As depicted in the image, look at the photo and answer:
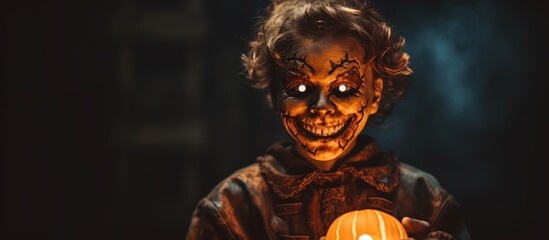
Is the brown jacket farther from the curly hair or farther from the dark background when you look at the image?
the dark background

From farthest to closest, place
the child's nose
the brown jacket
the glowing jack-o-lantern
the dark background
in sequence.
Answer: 1. the dark background
2. the brown jacket
3. the child's nose
4. the glowing jack-o-lantern

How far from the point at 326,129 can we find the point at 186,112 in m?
0.82

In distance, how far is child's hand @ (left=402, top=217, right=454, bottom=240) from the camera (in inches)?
79.8

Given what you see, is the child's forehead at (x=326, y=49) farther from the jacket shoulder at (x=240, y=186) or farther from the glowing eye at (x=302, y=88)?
the jacket shoulder at (x=240, y=186)

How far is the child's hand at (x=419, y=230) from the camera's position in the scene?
6.65 ft

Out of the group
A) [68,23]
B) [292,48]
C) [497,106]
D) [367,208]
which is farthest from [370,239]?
[68,23]

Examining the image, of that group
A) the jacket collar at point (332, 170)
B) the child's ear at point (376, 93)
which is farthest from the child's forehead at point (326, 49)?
the jacket collar at point (332, 170)

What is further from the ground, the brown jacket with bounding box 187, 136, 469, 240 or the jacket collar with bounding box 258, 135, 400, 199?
the jacket collar with bounding box 258, 135, 400, 199

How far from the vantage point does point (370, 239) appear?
75.7 inches

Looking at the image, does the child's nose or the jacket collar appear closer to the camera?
the child's nose

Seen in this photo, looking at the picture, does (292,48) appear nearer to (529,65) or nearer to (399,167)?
(399,167)

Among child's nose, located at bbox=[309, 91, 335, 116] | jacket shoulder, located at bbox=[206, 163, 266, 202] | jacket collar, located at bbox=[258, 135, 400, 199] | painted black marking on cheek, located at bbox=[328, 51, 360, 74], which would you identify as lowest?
jacket shoulder, located at bbox=[206, 163, 266, 202]

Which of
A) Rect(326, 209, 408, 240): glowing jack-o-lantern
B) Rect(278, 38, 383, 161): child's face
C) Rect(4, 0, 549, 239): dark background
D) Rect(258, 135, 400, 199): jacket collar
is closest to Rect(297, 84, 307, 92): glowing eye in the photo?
Rect(278, 38, 383, 161): child's face

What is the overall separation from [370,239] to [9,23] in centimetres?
150
